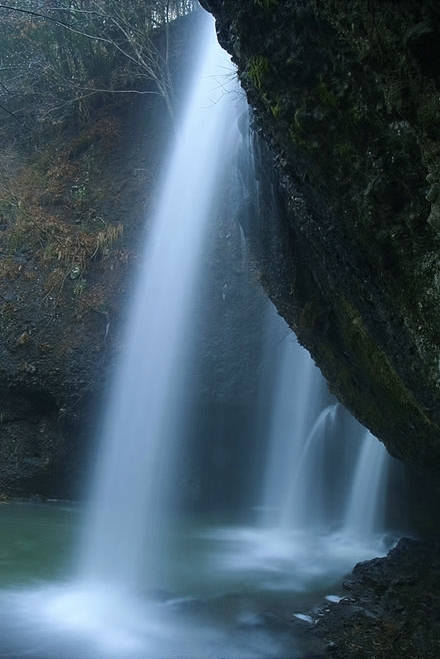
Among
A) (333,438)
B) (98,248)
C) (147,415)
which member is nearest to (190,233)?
(98,248)

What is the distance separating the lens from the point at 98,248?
42.5 feet

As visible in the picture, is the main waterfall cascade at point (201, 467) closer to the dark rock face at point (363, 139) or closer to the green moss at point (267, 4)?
the dark rock face at point (363, 139)

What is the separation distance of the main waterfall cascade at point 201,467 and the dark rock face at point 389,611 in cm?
53

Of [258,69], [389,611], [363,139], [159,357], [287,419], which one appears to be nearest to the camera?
[363,139]

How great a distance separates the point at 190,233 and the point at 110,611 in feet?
26.8

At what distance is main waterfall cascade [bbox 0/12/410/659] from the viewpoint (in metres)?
6.54

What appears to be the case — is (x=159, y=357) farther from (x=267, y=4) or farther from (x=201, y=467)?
(x=267, y=4)

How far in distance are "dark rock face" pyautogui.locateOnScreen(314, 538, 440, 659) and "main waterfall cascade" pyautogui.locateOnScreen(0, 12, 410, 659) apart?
1.73ft

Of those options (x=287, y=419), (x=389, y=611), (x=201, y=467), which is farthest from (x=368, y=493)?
(x=389, y=611)

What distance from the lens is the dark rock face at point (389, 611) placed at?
504 cm

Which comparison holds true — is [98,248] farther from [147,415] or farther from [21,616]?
[21,616]

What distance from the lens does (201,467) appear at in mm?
12547

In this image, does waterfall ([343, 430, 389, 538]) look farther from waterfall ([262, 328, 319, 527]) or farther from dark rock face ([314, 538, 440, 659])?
dark rock face ([314, 538, 440, 659])

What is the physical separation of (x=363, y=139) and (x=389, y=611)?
4456 mm
